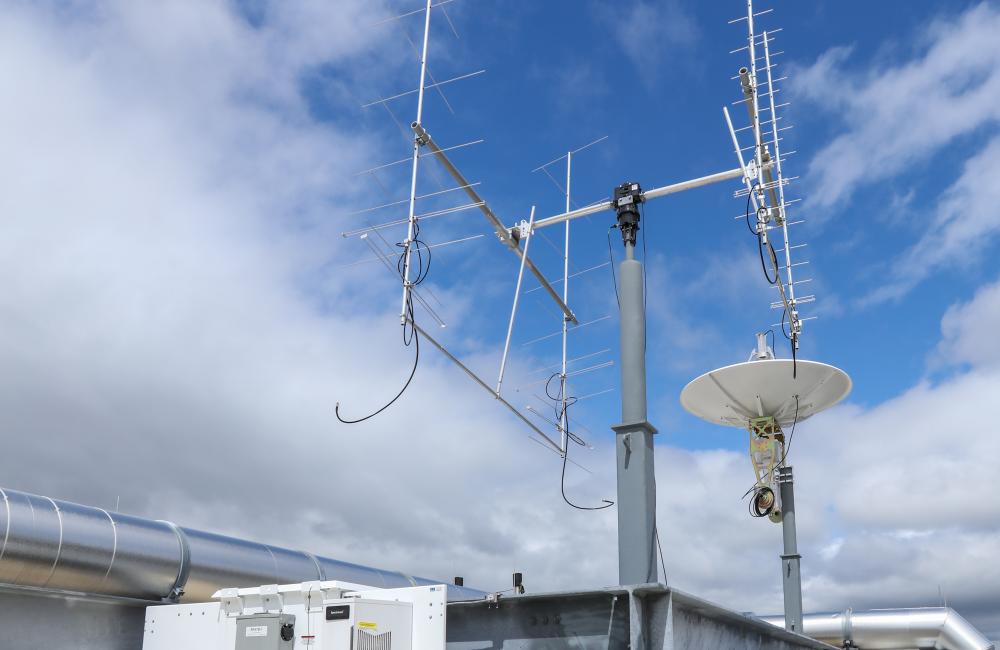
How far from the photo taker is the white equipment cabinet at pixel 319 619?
745 cm

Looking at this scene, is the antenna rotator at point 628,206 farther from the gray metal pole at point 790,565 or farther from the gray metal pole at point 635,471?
the gray metal pole at point 790,565

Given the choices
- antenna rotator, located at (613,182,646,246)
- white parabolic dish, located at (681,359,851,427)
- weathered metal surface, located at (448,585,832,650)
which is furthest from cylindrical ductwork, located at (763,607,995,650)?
weathered metal surface, located at (448,585,832,650)

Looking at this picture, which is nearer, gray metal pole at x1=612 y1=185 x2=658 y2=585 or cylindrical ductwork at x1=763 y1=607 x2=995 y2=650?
gray metal pole at x1=612 y1=185 x2=658 y2=585

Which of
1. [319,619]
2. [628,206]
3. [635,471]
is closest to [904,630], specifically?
[628,206]

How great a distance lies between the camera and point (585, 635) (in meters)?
6.29

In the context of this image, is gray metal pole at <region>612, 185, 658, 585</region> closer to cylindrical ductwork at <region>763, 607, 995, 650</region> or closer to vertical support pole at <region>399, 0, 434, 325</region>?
vertical support pole at <region>399, 0, 434, 325</region>

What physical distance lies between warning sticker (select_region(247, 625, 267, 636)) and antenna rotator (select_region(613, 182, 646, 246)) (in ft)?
18.3

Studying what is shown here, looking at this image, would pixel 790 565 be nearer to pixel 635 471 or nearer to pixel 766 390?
pixel 766 390

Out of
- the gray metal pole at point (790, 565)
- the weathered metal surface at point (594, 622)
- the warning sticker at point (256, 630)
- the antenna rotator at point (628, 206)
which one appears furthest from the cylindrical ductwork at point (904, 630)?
the warning sticker at point (256, 630)

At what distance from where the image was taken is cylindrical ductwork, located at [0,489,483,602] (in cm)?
934

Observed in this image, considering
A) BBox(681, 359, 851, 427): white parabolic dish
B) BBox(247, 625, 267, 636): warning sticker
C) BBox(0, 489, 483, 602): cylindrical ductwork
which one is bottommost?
BBox(247, 625, 267, 636): warning sticker

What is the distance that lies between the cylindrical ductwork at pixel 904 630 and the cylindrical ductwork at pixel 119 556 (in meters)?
15.2

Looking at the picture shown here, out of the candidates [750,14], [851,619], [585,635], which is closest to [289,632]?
[585,635]

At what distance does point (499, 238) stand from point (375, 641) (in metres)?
6.01
